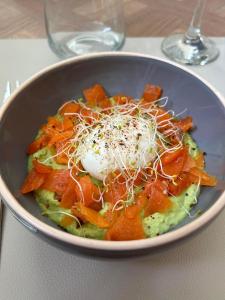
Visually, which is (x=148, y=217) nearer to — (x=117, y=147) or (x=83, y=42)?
(x=117, y=147)

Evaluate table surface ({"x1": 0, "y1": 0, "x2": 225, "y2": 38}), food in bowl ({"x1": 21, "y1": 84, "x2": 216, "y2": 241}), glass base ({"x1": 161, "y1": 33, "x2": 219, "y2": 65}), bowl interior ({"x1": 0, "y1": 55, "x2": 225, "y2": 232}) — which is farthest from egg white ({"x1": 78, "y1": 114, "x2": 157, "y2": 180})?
table surface ({"x1": 0, "y1": 0, "x2": 225, "y2": 38})

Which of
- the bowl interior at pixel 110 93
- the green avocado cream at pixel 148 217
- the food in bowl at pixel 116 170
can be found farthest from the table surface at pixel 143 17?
the green avocado cream at pixel 148 217

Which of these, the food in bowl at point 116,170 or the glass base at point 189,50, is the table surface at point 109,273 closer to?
the food in bowl at point 116,170

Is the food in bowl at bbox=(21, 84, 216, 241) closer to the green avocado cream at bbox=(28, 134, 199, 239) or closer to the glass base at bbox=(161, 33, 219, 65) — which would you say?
the green avocado cream at bbox=(28, 134, 199, 239)

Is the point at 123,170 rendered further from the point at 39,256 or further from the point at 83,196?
the point at 39,256

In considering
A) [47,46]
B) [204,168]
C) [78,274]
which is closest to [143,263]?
[78,274]

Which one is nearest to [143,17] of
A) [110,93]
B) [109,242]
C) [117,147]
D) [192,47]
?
[192,47]
